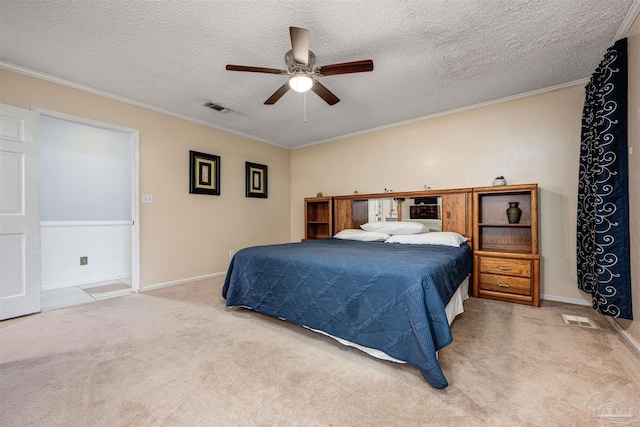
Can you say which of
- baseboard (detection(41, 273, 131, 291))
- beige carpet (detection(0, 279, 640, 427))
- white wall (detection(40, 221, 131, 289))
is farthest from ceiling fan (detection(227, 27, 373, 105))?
baseboard (detection(41, 273, 131, 291))

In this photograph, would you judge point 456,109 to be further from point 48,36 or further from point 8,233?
point 8,233

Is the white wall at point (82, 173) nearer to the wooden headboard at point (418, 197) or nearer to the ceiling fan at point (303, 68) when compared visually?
the ceiling fan at point (303, 68)

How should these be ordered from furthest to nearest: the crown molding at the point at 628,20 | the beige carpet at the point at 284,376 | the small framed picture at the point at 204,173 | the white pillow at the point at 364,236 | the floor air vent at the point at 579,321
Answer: the small framed picture at the point at 204,173, the white pillow at the point at 364,236, the floor air vent at the point at 579,321, the crown molding at the point at 628,20, the beige carpet at the point at 284,376

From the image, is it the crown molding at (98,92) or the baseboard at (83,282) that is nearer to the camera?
the crown molding at (98,92)

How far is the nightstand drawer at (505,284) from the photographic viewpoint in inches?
111

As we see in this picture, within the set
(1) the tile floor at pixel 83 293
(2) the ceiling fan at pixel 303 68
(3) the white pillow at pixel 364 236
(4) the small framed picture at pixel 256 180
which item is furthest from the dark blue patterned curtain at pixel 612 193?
(1) the tile floor at pixel 83 293

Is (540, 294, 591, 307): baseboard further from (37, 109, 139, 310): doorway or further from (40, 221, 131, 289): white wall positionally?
(40, 221, 131, 289): white wall

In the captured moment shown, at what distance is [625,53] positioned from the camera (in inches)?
78.1

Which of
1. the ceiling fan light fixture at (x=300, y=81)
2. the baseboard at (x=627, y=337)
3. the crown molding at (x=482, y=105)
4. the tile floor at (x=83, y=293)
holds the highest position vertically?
the crown molding at (x=482, y=105)

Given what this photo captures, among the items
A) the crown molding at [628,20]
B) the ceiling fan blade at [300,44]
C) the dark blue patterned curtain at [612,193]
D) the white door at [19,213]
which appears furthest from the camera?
the white door at [19,213]

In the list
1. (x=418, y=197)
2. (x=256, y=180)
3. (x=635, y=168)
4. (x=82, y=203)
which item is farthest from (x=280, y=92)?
(x=82, y=203)

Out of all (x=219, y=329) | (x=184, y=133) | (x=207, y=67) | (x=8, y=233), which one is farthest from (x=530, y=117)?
(x=8, y=233)

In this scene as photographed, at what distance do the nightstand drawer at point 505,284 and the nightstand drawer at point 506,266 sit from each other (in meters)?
0.05

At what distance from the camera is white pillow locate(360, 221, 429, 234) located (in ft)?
11.6
